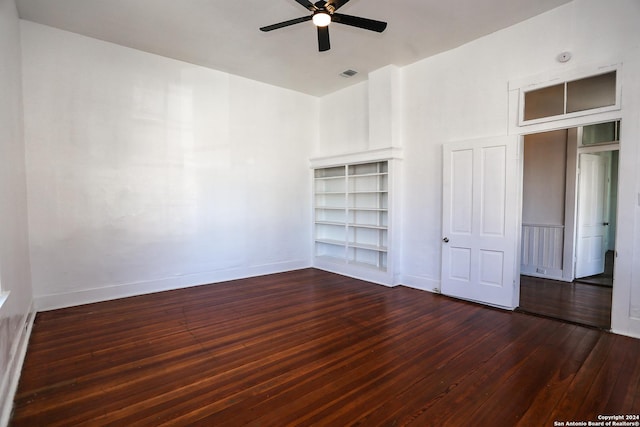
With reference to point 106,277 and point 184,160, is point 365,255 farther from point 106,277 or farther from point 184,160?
point 106,277

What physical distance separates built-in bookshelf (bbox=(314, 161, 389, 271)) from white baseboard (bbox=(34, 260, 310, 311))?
3.59 ft

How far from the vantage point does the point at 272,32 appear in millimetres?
4051

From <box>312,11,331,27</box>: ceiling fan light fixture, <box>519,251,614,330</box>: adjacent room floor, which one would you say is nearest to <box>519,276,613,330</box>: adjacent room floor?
<box>519,251,614,330</box>: adjacent room floor

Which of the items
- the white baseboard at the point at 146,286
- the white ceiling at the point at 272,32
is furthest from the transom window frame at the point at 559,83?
the white baseboard at the point at 146,286

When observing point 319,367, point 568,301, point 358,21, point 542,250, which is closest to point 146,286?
point 319,367

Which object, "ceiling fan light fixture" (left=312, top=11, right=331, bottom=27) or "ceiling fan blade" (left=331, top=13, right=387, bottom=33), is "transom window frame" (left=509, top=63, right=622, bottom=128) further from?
"ceiling fan light fixture" (left=312, top=11, right=331, bottom=27)

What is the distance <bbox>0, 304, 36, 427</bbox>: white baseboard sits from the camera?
192 cm

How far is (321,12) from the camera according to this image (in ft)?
9.28

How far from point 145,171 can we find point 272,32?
272 cm

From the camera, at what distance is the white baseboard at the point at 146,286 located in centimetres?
395

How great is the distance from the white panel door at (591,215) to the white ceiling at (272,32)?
3201 millimetres

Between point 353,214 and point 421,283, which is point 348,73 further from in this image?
point 421,283

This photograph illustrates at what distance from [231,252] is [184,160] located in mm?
1756

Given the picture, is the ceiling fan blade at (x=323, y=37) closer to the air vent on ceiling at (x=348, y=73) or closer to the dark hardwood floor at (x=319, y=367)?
the air vent on ceiling at (x=348, y=73)
